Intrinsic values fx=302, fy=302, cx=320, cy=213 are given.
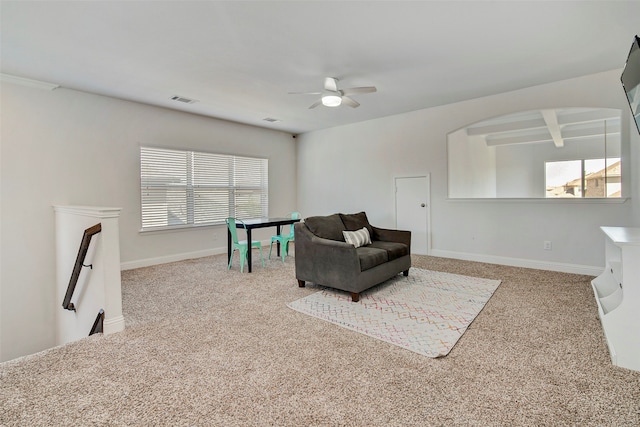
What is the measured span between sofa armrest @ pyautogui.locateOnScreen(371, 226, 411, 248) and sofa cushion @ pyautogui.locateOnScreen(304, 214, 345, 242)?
64 centimetres

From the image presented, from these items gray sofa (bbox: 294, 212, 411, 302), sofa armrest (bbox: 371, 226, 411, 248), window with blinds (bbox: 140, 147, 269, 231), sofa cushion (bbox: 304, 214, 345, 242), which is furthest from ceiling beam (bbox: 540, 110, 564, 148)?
window with blinds (bbox: 140, 147, 269, 231)

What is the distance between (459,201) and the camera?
532 centimetres

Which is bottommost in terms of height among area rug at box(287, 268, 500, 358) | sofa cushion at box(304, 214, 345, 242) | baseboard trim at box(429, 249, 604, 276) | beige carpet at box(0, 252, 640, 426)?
beige carpet at box(0, 252, 640, 426)

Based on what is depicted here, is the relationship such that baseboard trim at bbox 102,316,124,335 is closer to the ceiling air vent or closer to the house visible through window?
the ceiling air vent

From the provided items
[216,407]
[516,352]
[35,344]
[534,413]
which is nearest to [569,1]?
[516,352]

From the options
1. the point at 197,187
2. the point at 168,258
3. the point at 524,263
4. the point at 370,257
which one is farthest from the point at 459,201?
the point at 168,258

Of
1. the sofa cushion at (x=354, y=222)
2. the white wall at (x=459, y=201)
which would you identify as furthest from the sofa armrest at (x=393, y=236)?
the white wall at (x=459, y=201)

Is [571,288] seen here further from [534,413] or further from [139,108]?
[139,108]

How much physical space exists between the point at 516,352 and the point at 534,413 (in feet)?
2.29

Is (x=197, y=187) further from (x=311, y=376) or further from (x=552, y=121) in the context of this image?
(x=552, y=121)

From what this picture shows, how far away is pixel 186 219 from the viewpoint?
225 inches

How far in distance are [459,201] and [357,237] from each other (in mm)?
2438

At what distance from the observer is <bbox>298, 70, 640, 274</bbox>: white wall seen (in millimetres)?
4184

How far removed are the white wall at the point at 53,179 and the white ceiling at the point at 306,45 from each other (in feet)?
1.29
